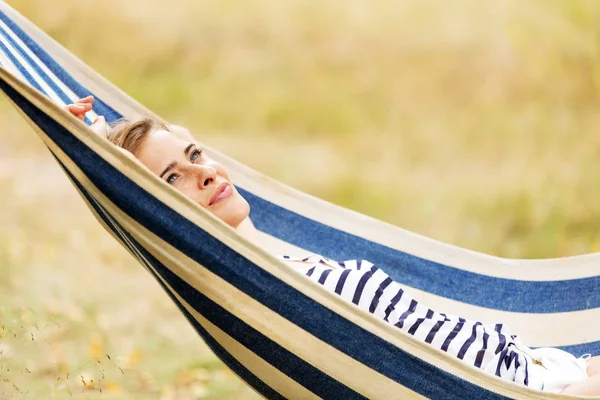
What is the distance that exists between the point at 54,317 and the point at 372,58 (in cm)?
372

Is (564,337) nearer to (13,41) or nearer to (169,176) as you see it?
(169,176)

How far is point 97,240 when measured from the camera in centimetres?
488

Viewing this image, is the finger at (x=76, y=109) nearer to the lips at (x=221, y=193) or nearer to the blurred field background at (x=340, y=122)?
the lips at (x=221, y=193)

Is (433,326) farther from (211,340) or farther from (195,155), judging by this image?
(195,155)

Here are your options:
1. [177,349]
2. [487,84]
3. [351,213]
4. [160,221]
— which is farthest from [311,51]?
[160,221]

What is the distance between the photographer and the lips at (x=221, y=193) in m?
2.08

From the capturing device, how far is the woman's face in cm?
203

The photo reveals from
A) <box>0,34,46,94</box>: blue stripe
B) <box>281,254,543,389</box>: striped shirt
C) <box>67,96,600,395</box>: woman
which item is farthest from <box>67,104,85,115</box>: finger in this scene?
<box>281,254,543,389</box>: striped shirt

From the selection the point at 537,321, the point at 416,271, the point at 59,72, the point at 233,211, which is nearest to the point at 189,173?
the point at 233,211

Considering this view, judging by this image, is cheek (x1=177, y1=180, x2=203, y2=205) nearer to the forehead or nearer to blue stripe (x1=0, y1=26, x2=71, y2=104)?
the forehead

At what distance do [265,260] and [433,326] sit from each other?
0.52m

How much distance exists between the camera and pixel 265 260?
1722mm

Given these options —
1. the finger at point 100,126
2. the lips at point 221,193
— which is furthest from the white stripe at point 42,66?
the lips at point 221,193

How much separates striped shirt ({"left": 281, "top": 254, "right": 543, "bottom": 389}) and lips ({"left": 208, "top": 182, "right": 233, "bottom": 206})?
276 millimetres
